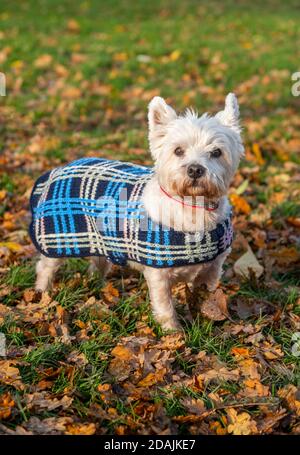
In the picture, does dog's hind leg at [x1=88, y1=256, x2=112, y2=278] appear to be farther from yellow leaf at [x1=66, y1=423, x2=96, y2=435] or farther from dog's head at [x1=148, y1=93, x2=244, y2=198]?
yellow leaf at [x1=66, y1=423, x2=96, y2=435]

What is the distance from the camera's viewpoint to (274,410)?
342 cm

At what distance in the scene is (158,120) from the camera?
4.17 meters

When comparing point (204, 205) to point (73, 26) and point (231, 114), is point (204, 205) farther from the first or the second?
point (73, 26)

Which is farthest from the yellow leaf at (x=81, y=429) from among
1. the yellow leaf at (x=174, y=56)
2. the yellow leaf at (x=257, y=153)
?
the yellow leaf at (x=174, y=56)

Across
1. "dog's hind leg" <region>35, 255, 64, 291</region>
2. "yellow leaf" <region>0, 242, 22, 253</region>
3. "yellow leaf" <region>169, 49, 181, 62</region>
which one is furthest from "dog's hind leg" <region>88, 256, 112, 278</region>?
"yellow leaf" <region>169, 49, 181, 62</region>

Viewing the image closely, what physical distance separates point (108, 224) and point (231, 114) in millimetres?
1218

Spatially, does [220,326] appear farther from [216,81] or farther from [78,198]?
[216,81]

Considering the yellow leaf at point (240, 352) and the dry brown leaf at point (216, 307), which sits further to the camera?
the dry brown leaf at point (216, 307)

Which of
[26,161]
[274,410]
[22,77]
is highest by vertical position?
[22,77]

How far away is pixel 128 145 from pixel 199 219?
3.94 meters

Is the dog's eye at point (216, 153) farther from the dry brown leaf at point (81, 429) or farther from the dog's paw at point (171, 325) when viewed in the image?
the dry brown leaf at point (81, 429)

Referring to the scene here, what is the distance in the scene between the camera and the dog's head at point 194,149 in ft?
12.6

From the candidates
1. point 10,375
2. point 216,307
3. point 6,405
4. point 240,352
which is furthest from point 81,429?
point 216,307
